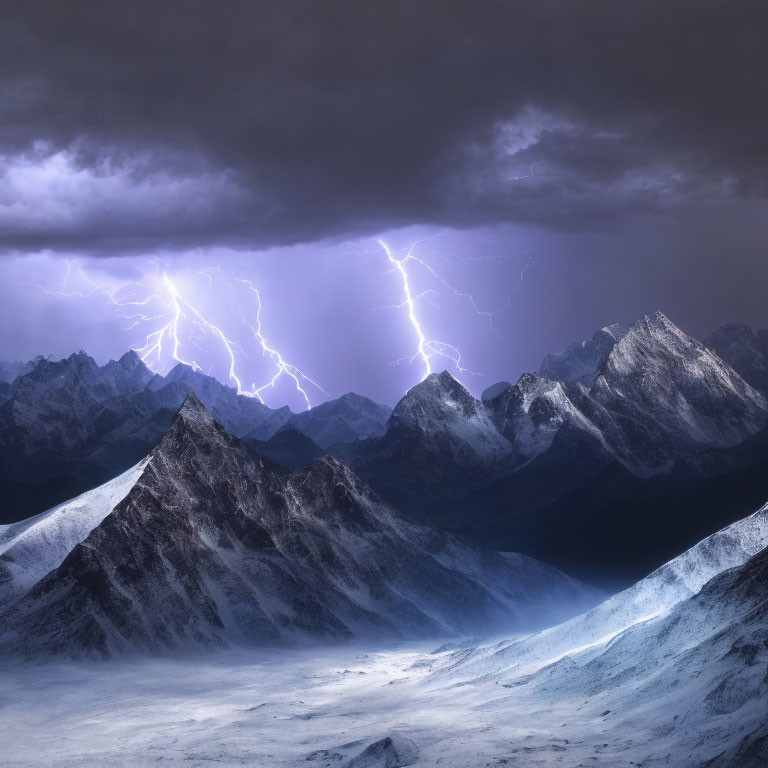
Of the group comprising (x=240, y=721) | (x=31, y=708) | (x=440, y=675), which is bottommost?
(x=440, y=675)

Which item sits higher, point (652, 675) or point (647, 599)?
point (647, 599)

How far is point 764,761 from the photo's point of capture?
250 feet

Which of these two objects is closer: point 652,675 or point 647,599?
point 652,675

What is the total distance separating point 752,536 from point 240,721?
287 ft

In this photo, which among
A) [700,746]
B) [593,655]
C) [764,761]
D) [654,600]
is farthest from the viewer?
[654,600]

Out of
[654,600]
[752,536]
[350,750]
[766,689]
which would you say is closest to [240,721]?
[350,750]

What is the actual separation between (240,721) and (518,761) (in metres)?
57.6

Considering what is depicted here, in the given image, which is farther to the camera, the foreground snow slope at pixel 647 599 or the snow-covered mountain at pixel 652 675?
the foreground snow slope at pixel 647 599

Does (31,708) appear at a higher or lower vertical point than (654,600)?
higher

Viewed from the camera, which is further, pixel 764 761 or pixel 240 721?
pixel 240 721

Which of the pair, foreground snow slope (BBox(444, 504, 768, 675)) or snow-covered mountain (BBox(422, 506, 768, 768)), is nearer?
snow-covered mountain (BBox(422, 506, 768, 768))

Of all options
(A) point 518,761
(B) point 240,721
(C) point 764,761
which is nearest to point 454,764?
(A) point 518,761

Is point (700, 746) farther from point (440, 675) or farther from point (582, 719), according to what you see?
point (440, 675)

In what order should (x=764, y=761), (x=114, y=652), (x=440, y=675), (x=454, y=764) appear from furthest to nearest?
(x=114, y=652), (x=440, y=675), (x=454, y=764), (x=764, y=761)
